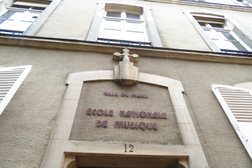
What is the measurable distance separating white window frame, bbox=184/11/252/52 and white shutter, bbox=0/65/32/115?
197 inches

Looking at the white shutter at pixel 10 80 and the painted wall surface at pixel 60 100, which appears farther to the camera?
the white shutter at pixel 10 80

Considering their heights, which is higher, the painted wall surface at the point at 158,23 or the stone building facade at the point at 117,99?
the painted wall surface at the point at 158,23

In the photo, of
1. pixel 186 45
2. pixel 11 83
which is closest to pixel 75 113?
pixel 11 83

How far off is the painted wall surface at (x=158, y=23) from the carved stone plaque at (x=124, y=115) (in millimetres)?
2350

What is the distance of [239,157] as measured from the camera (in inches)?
146

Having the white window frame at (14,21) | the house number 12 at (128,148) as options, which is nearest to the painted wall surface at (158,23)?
the white window frame at (14,21)

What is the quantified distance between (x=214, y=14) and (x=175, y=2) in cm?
162

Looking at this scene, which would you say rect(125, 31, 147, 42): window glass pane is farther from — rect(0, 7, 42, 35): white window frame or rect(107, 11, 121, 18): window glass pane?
rect(0, 7, 42, 35): white window frame

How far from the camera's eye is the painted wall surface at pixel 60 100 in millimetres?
3455

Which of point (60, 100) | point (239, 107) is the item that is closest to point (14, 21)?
point (60, 100)

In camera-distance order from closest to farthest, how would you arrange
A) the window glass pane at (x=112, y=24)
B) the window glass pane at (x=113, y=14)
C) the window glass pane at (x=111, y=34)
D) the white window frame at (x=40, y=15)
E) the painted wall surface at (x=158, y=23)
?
Answer: the white window frame at (x=40, y=15)
the painted wall surface at (x=158, y=23)
the window glass pane at (x=111, y=34)
the window glass pane at (x=112, y=24)
the window glass pane at (x=113, y=14)

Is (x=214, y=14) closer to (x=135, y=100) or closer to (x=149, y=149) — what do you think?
(x=135, y=100)

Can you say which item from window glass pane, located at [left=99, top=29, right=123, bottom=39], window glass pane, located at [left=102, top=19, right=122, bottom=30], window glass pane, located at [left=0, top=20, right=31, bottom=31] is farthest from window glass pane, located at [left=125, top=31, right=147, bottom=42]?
window glass pane, located at [left=0, top=20, right=31, bottom=31]

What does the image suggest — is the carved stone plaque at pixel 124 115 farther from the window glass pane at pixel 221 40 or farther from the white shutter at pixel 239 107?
the window glass pane at pixel 221 40
